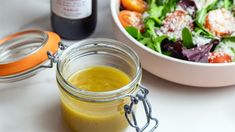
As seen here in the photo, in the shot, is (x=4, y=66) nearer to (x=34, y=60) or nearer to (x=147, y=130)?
(x=34, y=60)

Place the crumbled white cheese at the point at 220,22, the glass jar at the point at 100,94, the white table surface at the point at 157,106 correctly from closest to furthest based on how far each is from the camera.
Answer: the glass jar at the point at 100,94, the white table surface at the point at 157,106, the crumbled white cheese at the point at 220,22

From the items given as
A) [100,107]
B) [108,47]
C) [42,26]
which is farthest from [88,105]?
[42,26]

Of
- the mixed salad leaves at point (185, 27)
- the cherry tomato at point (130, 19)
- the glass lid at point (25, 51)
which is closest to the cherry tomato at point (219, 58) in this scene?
the mixed salad leaves at point (185, 27)

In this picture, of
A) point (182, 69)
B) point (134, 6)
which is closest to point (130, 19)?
point (134, 6)

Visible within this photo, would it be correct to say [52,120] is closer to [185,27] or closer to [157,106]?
[157,106]

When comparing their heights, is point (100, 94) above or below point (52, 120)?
above

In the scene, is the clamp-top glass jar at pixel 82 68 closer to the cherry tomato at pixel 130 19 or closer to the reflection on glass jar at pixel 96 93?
the reflection on glass jar at pixel 96 93
